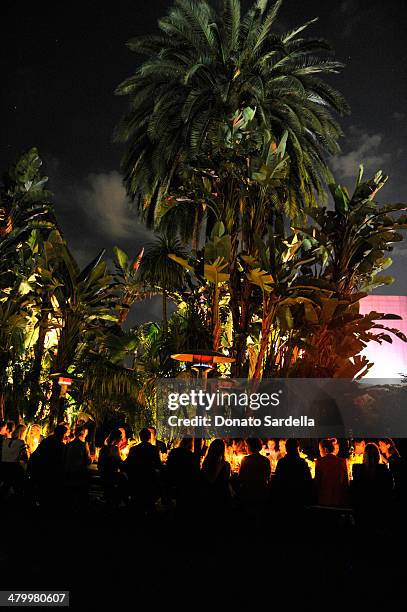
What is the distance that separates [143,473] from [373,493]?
2915 mm

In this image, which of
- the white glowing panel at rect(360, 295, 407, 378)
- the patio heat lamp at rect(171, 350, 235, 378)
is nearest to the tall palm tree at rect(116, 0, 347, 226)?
the patio heat lamp at rect(171, 350, 235, 378)

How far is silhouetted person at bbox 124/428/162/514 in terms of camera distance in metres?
7.29

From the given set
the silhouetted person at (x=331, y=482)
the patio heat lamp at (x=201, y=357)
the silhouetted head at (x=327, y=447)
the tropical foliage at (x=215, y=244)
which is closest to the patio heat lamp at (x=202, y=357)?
the patio heat lamp at (x=201, y=357)

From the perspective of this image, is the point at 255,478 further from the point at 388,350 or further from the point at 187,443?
the point at 388,350

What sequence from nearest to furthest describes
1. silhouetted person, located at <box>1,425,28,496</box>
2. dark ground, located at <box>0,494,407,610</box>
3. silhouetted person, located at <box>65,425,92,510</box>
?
dark ground, located at <box>0,494,407,610</box> < silhouetted person, located at <box>65,425,92,510</box> < silhouetted person, located at <box>1,425,28,496</box>

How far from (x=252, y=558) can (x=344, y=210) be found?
10.0 meters

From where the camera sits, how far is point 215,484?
6.78 meters

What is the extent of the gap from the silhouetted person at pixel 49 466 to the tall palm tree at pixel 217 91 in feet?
33.4

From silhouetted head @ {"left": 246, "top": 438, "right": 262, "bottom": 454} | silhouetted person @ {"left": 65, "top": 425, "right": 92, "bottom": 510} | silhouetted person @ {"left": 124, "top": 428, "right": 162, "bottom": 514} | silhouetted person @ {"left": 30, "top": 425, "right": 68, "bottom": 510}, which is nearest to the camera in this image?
silhouetted head @ {"left": 246, "top": 438, "right": 262, "bottom": 454}

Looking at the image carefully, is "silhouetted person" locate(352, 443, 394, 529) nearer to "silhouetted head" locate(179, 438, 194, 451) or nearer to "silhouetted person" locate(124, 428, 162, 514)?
"silhouetted head" locate(179, 438, 194, 451)

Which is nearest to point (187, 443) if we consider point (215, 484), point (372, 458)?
point (215, 484)

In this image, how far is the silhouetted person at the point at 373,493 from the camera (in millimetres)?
6480


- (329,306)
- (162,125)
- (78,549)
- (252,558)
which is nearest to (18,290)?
(162,125)

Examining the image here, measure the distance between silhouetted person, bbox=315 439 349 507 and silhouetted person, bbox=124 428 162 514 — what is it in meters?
2.13
